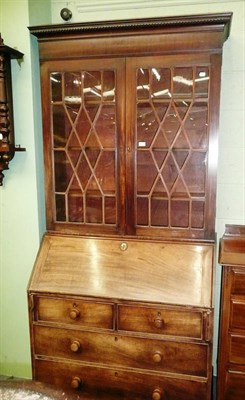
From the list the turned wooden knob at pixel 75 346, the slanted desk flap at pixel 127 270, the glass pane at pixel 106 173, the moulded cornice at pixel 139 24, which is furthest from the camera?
the glass pane at pixel 106 173

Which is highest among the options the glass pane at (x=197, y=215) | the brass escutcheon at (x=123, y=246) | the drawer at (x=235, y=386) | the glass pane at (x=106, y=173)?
the glass pane at (x=106, y=173)

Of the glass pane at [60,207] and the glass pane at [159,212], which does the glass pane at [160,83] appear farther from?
the glass pane at [60,207]

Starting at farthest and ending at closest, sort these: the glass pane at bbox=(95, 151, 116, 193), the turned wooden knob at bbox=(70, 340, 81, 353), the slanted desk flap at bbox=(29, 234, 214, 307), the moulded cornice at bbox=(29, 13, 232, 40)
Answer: the glass pane at bbox=(95, 151, 116, 193), the turned wooden knob at bbox=(70, 340, 81, 353), the slanted desk flap at bbox=(29, 234, 214, 307), the moulded cornice at bbox=(29, 13, 232, 40)

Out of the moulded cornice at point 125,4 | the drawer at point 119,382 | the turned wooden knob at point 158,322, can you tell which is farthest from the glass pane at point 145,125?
the drawer at point 119,382

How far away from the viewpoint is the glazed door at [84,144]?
6.02 feet

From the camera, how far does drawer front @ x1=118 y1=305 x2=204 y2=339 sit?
1654mm

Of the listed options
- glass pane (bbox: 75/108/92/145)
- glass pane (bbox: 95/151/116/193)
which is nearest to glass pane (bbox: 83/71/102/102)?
glass pane (bbox: 75/108/92/145)

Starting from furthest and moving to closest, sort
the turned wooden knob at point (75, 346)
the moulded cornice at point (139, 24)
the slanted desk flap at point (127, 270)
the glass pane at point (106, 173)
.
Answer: the glass pane at point (106, 173)
the turned wooden knob at point (75, 346)
the slanted desk flap at point (127, 270)
the moulded cornice at point (139, 24)

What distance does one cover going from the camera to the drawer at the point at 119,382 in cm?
171

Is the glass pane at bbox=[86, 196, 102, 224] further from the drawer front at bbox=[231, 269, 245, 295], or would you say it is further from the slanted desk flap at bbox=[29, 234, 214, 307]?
the drawer front at bbox=[231, 269, 245, 295]

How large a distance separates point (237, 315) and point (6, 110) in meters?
1.70

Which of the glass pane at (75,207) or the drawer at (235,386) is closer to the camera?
the drawer at (235,386)

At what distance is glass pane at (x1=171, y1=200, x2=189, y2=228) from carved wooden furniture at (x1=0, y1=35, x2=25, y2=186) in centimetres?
97

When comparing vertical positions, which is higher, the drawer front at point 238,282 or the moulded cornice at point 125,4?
the moulded cornice at point 125,4
